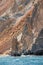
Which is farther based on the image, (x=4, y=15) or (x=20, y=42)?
(x=4, y=15)

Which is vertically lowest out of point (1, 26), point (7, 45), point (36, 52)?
point (36, 52)

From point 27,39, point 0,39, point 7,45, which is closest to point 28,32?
point 27,39

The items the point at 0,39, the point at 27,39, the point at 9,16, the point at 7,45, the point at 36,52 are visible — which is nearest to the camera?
the point at 36,52

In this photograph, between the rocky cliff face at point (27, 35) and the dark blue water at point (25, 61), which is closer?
the dark blue water at point (25, 61)

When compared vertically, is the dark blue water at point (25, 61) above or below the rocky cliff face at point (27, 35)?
below

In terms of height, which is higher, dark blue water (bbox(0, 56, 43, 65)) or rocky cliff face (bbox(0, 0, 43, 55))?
rocky cliff face (bbox(0, 0, 43, 55))

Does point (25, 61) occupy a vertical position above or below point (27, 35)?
below

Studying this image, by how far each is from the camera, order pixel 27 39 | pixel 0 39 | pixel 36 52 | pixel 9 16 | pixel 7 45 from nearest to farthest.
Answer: pixel 36 52 → pixel 27 39 → pixel 7 45 → pixel 0 39 → pixel 9 16

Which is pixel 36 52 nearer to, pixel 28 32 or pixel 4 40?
pixel 28 32

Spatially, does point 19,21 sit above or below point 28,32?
above

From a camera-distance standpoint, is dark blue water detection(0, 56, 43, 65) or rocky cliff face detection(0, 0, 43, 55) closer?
dark blue water detection(0, 56, 43, 65)

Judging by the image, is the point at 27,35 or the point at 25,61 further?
the point at 27,35
